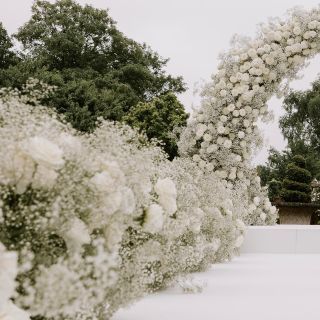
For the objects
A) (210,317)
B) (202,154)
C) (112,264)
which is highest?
(202,154)

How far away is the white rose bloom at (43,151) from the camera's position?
2.24 meters

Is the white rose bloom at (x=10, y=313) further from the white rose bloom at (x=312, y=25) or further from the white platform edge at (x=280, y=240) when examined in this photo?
the white rose bloom at (x=312, y=25)

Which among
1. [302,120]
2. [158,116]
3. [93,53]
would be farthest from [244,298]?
[302,120]

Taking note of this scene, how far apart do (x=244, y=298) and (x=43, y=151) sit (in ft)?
7.49

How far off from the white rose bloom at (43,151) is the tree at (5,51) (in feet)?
111

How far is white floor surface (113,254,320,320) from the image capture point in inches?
138

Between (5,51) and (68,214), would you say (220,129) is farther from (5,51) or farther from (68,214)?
(5,51)

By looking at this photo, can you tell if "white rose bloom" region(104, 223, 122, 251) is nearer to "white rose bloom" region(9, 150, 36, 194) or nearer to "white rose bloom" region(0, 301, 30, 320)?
"white rose bloom" region(9, 150, 36, 194)

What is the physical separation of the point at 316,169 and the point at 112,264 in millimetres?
28472

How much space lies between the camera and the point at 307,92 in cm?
4434

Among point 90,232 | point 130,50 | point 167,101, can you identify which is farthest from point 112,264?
point 130,50

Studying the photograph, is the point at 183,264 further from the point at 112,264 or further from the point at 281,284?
the point at 112,264

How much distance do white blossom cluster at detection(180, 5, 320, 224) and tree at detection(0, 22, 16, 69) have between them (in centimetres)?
2761

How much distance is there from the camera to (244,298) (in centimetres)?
418
